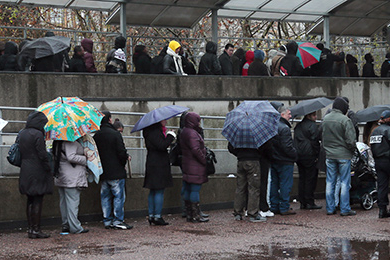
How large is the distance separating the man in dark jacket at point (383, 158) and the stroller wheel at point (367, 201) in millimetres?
971

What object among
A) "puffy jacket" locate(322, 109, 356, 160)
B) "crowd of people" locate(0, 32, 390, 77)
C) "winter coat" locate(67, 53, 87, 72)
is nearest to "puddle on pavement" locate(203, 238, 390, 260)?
"puffy jacket" locate(322, 109, 356, 160)

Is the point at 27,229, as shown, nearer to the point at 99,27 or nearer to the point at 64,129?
the point at 64,129

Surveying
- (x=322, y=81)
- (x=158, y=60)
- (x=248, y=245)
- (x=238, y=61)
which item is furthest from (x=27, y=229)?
(x=322, y=81)

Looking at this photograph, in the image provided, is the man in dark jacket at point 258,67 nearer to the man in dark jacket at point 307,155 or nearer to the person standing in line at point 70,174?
the man in dark jacket at point 307,155

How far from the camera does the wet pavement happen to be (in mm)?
8477

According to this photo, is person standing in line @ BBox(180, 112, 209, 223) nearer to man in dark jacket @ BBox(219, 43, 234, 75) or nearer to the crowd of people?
the crowd of people

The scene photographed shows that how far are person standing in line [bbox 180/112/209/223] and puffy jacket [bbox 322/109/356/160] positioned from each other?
2089 mm

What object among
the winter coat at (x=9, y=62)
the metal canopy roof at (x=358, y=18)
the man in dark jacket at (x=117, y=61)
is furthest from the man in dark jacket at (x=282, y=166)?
the metal canopy roof at (x=358, y=18)

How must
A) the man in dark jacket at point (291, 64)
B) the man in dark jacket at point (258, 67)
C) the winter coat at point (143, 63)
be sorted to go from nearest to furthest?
the winter coat at point (143, 63)
the man in dark jacket at point (258, 67)
the man in dark jacket at point (291, 64)

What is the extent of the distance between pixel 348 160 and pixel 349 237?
246 cm

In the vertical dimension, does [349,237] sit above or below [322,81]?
below

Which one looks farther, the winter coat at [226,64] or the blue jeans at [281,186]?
the winter coat at [226,64]

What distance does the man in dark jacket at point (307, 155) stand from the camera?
40.9 ft

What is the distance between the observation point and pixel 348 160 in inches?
464
